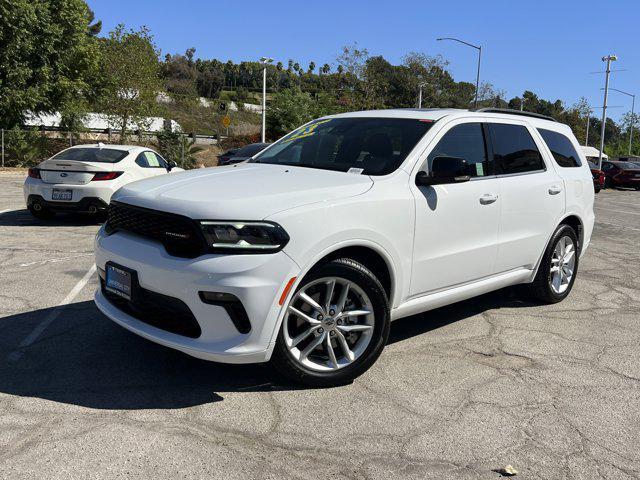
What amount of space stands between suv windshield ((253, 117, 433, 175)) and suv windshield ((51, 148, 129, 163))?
5969mm

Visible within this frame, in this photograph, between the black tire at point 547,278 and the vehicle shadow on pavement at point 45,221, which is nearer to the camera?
the black tire at point 547,278

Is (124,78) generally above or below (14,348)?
above

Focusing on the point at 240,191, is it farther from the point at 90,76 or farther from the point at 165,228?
the point at 90,76

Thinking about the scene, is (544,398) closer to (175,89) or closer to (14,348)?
(14,348)

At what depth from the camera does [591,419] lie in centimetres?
340

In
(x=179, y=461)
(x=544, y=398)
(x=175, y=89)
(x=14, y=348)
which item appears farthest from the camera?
(x=175, y=89)

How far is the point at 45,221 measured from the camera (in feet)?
33.5

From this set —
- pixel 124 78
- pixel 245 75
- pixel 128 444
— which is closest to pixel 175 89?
pixel 124 78

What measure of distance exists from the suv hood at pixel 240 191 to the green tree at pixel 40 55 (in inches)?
967

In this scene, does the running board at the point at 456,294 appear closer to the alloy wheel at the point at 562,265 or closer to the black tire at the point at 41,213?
the alloy wheel at the point at 562,265

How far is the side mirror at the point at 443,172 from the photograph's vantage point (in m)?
4.08

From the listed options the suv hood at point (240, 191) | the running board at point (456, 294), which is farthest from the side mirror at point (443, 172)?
the running board at point (456, 294)

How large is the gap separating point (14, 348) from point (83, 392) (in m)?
1.00

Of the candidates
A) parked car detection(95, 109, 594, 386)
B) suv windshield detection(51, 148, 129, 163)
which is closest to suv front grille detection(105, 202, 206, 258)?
parked car detection(95, 109, 594, 386)
